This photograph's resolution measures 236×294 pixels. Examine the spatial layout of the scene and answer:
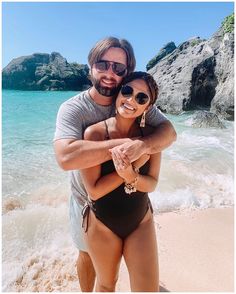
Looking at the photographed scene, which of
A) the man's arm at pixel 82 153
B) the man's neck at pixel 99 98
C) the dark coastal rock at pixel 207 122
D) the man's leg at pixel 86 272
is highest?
the man's neck at pixel 99 98

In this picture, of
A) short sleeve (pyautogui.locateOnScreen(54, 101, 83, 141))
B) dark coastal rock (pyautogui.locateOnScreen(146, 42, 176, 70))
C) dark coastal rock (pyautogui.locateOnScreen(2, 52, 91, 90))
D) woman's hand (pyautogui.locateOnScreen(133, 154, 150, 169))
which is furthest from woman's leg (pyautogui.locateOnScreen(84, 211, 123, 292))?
dark coastal rock (pyautogui.locateOnScreen(2, 52, 91, 90))

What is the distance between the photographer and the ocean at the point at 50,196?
168 inches

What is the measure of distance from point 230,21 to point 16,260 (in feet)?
82.2

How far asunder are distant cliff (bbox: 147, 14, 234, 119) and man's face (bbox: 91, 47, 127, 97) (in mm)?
19235

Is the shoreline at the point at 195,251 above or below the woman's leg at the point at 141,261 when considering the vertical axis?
below

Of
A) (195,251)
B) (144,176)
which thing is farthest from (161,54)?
(144,176)

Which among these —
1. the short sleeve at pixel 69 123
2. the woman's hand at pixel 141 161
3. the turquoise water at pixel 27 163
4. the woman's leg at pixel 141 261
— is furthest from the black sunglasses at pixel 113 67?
the turquoise water at pixel 27 163

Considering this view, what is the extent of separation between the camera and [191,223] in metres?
5.49

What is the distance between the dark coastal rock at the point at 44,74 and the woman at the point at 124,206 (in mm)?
72535

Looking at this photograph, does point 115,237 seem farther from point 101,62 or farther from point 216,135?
point 216,135

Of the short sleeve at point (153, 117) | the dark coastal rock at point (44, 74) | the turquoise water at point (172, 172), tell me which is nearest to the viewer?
the short sleeve at point (153, 117)

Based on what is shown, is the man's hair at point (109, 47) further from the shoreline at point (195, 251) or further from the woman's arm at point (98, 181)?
the shoreline at point (195, 251)

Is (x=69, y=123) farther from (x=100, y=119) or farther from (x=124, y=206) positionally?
(x=124, y=206)

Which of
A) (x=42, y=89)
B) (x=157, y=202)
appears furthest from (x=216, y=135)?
(x=42, y=89)
